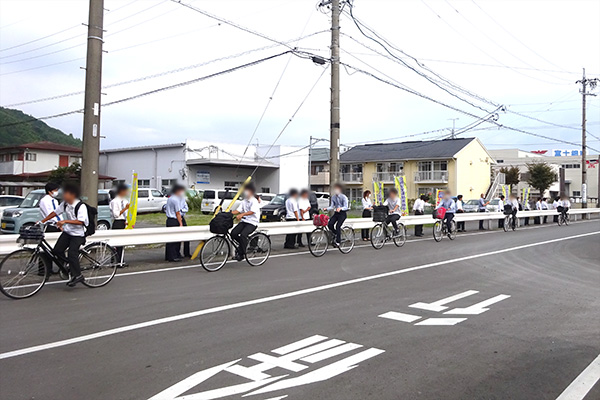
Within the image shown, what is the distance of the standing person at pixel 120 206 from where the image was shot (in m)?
11.3

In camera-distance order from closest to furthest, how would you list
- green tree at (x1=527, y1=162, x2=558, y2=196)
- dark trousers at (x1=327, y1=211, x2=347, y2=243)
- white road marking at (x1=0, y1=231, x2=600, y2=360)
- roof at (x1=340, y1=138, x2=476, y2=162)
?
white road marking at (x1=0, y1=231, x2=600, y2=360) → dark trousers at (x1=327, y1=211, x2=347, y2=243) → roof at (x1=340, y1=138, x2=476, y2=162) → green tree at (x1=527, y1=162, x2=558, y2=196)

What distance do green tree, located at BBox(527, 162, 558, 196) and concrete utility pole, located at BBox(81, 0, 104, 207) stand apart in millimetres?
57402

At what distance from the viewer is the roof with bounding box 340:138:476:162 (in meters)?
49.8

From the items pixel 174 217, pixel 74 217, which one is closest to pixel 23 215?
pixel 174 217

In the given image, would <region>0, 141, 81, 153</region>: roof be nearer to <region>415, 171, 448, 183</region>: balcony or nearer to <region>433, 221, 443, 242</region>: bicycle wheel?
<region>415, 171, 448, 183</region>: balcony

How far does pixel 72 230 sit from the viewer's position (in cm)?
781

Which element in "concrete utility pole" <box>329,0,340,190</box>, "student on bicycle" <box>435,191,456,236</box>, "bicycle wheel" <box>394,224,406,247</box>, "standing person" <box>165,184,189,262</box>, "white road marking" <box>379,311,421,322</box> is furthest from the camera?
"student on bicycle" <box>435,191,456,236</box>

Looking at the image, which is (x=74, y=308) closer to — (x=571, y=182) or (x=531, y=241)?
(x=531, y=241)

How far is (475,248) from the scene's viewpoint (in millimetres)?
15328

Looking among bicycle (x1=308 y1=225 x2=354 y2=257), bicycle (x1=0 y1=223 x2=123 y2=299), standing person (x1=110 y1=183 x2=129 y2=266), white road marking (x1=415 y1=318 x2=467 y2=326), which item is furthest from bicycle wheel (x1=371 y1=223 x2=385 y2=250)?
bicycle (x1=0 y1=223 x2=123 y2=299)

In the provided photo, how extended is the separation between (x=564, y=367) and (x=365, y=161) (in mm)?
49769

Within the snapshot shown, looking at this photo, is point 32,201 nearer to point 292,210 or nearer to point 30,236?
point 292,210

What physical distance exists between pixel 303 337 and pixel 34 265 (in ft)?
14.8

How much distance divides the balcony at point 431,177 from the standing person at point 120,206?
136 feet
